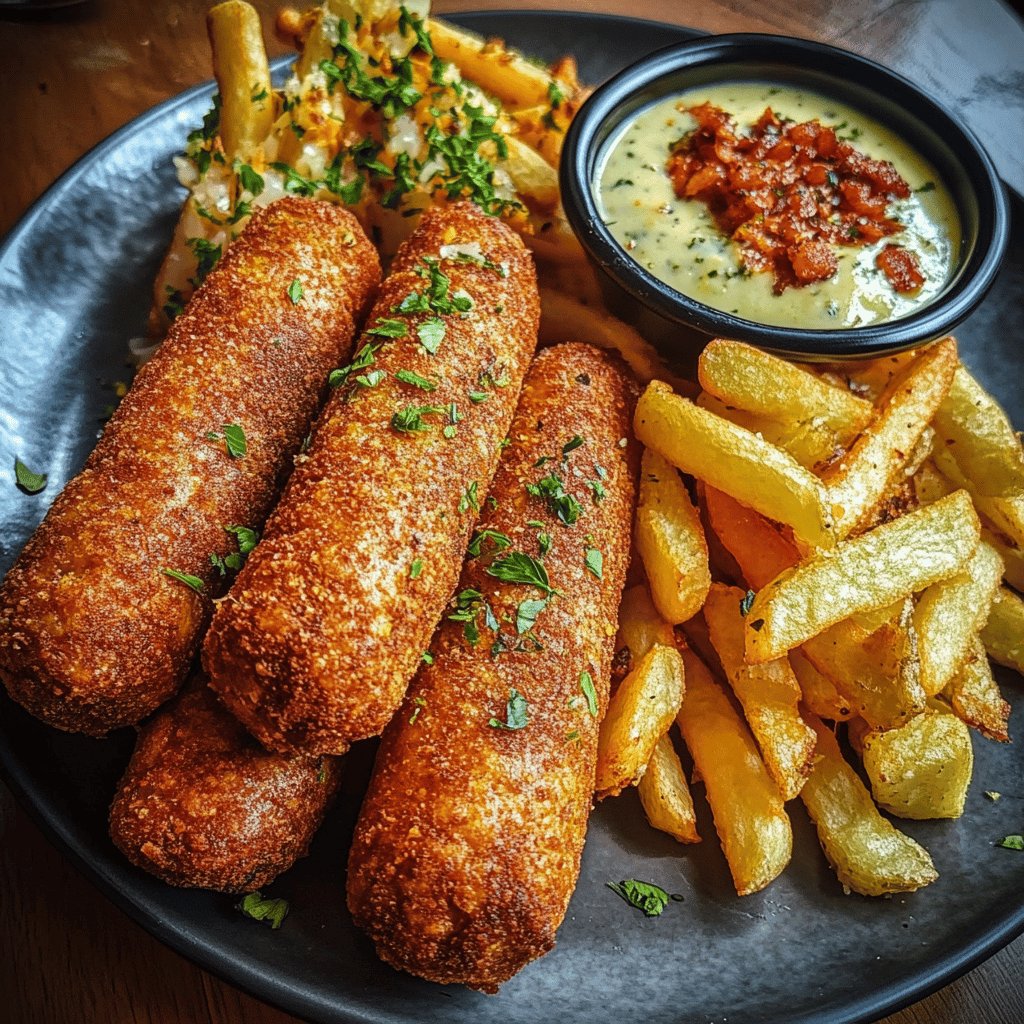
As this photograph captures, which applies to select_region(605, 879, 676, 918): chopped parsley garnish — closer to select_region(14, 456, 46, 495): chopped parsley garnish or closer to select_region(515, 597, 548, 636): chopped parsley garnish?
select_region(515, 597, 548, 636): chopped parsley garnish

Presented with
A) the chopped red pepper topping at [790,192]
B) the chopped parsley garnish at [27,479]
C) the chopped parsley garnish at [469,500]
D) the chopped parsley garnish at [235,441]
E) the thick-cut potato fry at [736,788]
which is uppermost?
the chopped red pepper topping at [790,192]

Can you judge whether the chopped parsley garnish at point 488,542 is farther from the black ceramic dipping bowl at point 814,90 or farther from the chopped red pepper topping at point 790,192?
the chopped red pepper topping at point 790,192

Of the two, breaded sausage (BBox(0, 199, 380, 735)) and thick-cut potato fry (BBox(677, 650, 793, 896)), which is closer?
breaded sausage (BBox(0, 199, 380, 735))

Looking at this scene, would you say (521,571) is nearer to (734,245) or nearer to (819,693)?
(819,693)

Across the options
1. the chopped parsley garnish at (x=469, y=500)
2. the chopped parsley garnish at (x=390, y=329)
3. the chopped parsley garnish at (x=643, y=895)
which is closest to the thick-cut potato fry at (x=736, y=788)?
the chopped parsley garnish at (x=643, y=895)

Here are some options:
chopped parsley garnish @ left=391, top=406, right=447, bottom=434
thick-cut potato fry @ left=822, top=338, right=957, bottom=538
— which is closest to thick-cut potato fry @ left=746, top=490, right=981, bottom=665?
thick-cut potato fry @ left=822, top=338, right=957, bottom=538

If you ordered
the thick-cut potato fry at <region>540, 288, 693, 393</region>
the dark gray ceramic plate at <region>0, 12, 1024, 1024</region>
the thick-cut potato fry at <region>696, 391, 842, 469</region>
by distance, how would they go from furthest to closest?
the thick-cut potato fry at <region>540, 288, 693, 393</region> < the thick-cut potato fry at <region>696, 391, 842, 469</region> < the dark gray ceramic plate at <region>0, 12, 1024, 1024</region>

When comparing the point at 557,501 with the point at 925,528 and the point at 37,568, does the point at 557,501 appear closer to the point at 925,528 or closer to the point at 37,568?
the point at 925,528
